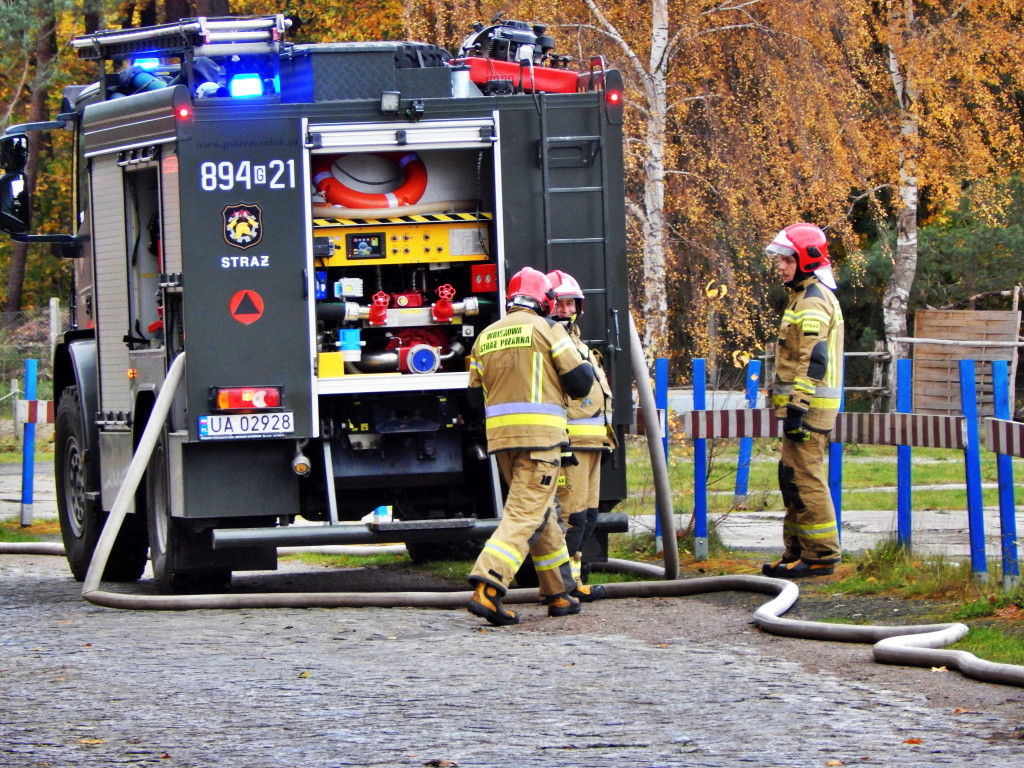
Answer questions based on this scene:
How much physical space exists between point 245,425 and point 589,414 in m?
1.78

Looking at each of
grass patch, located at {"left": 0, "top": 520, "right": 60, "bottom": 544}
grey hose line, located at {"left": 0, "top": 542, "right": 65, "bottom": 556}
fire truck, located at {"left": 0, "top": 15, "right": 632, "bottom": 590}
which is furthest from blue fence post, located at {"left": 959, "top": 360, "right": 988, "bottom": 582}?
grass patch, located at {"left": 0, "top": 520, "right": 60, "bottom": 544}

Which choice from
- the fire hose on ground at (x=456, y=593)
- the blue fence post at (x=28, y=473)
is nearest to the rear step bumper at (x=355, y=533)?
the fire hose on ground at (x=456, y=593)

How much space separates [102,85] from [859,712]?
641 cm

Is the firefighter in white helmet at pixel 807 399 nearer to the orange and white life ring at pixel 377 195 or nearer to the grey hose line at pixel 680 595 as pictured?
the grey hose line at pixel 680 595

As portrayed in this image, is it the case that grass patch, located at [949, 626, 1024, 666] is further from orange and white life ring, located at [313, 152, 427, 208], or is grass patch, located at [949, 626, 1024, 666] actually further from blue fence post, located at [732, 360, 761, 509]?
blue fence post, located at [732, 360, 761, 509]

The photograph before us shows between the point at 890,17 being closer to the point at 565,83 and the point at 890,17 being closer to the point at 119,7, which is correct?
the point at 565,83

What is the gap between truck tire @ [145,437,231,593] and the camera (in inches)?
337

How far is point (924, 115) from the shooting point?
2194cm

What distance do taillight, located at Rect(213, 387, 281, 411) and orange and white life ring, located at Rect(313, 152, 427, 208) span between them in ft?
3.77

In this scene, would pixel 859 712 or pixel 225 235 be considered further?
pixel 225 235

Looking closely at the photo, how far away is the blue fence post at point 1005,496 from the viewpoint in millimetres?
7645

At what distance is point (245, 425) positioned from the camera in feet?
26.9

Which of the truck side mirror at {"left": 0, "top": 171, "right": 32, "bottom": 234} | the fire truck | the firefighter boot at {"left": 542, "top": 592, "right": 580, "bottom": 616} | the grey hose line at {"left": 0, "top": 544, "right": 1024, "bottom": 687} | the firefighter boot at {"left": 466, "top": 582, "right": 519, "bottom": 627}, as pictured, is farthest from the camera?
the truck side mirror at {"left": 0, "top": 171, "right": 32, "bottom": 234}

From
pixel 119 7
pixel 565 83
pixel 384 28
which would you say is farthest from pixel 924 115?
pixel 119 7
